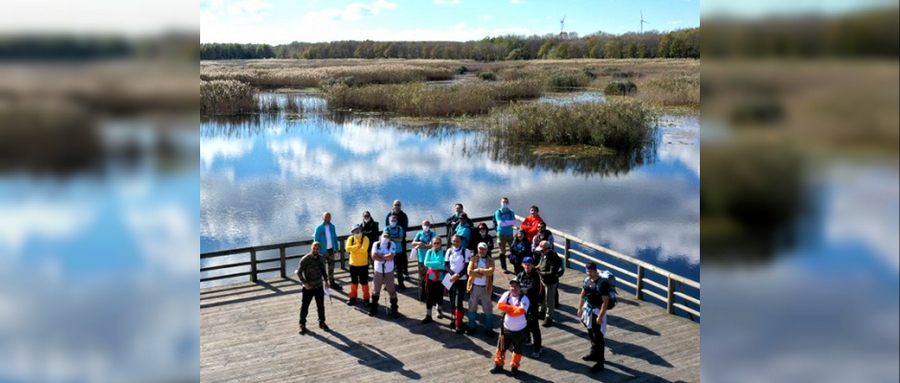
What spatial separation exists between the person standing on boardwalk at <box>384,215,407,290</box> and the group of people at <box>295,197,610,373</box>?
17 mm

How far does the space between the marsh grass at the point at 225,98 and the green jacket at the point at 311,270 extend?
3235 cm

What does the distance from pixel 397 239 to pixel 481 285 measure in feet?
7.60

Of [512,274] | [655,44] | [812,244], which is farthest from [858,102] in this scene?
[655,44]

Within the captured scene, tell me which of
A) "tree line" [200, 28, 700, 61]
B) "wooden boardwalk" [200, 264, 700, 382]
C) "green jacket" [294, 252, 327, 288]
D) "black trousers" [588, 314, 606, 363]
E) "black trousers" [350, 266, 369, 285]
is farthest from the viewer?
"tree line" [200, 28, 700, 61]

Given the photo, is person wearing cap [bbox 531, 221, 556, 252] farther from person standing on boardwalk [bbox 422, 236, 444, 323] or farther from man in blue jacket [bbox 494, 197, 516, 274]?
man in blue jacket [bbox 494, 197, 516, 274]

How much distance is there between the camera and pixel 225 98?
138 ft

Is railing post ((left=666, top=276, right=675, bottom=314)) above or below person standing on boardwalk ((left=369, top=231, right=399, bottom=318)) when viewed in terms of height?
below

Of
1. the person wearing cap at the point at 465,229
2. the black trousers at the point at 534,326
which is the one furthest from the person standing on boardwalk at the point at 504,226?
the black trousers at the point at 534,326

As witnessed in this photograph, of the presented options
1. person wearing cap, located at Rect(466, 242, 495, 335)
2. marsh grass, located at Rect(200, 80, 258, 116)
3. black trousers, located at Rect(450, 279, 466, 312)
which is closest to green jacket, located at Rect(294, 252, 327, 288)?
black trousers, located at Rect(450, 279, 466, 312)

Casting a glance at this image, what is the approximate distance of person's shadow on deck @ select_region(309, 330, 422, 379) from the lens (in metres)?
9.49

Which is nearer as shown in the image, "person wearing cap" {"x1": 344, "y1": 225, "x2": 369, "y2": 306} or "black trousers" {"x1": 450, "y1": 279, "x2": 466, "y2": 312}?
"black trousers" {"x1": 450, "y1": 279, "x2": 466, "y2": 312}

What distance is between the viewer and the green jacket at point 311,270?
406 inches

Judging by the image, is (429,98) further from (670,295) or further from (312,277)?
(312,277)

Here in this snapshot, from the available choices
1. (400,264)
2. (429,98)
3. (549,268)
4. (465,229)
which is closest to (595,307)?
(549,268)
